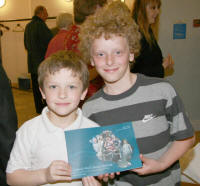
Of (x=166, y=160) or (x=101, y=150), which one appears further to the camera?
(x=166, y=160)

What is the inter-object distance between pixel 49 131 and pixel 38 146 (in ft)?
0.32

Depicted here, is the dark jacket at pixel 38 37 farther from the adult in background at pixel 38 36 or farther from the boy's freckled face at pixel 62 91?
the boy's freckled face at pixel 62 91

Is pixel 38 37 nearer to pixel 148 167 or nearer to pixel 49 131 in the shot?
pixel 49 131

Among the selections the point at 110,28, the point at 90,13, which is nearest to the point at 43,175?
the point at 110,28

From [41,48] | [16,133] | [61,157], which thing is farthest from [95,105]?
[41,48]

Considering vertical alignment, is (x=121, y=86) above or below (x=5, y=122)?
above

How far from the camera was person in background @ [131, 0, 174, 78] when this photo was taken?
2.75m

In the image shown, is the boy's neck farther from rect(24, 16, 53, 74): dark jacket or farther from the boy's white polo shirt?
rect(24, 16, 53, 74): dark jacket

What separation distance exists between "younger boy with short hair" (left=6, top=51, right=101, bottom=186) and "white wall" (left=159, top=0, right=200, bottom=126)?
115 inches

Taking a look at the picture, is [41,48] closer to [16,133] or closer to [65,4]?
[65,4]

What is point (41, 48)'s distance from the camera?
4816mm

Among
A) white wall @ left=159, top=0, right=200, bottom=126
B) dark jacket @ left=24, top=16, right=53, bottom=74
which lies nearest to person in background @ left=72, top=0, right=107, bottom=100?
white wall @ left=159, top=0, right=200, bottom=126

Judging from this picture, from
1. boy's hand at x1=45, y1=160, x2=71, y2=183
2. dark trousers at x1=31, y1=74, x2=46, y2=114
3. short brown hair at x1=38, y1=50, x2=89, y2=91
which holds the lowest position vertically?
dark trousers at x1=31, y1=74, x2=46, y2=114

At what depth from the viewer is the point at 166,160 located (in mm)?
1387
